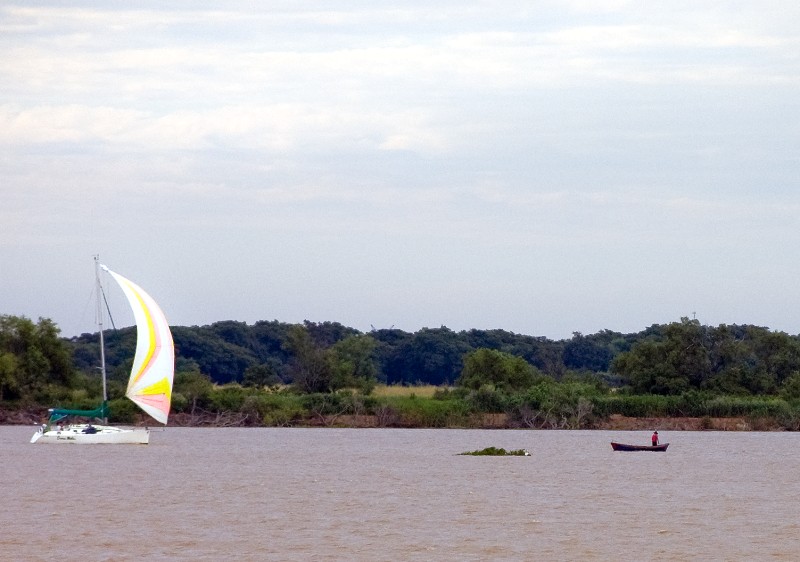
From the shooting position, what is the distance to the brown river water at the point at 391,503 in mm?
27406

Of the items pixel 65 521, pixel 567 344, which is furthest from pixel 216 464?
pixel 567 344

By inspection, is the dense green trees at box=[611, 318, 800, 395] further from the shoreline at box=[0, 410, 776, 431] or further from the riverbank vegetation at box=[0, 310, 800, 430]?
the shoreline at box=[0, 410, 776, 431]

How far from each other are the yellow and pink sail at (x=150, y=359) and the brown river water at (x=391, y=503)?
2025 millimetres

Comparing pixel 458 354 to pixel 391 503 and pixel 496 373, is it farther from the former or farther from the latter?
pixel 391 503

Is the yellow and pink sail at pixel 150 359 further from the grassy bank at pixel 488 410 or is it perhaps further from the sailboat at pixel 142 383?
the grassy bank at pixel 488 410

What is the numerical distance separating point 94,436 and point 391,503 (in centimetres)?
2636

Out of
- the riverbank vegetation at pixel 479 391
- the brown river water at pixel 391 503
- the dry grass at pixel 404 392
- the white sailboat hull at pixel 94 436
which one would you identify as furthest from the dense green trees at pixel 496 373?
the white sailboat hull at pixel 94 436

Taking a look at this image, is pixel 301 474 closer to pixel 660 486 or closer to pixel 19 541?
pixel 660 486

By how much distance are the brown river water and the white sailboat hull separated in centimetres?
39

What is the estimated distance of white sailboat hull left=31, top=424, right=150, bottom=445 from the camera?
196 ft

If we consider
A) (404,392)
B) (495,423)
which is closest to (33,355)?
(404,392)

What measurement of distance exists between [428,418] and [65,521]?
4888 cm

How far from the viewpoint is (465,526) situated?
30938 millimetres

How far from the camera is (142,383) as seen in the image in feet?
200
